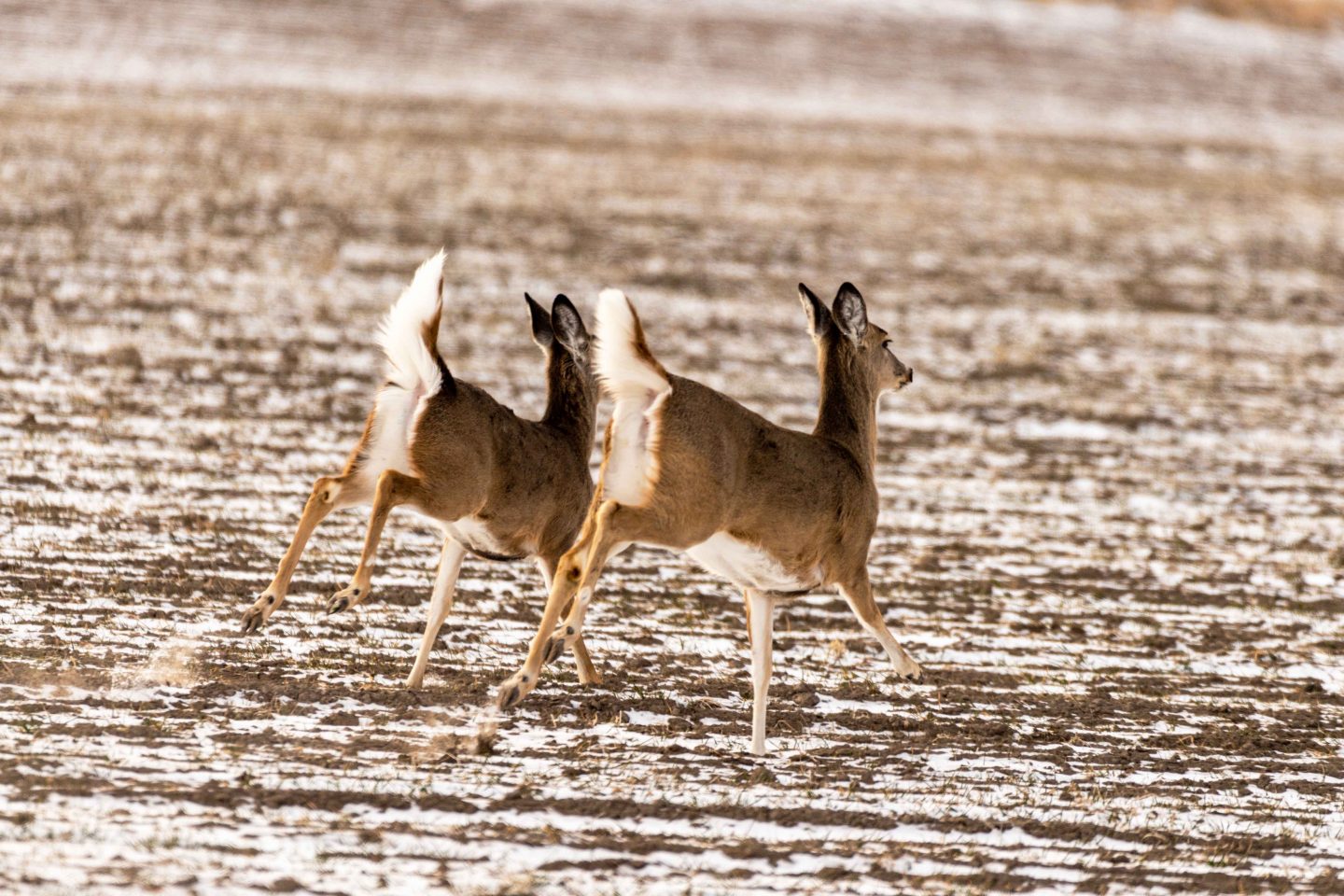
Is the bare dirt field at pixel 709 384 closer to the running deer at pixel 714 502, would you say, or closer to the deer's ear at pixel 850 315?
the running deer at pixel 714 502

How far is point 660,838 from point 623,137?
50.1 feet

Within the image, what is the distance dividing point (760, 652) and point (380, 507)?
4.35ft

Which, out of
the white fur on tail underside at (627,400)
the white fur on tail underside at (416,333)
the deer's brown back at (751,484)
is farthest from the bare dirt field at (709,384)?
the white fur on tail underside at (416,333)

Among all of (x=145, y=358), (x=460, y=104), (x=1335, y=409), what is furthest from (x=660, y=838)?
(x=460, y=104)

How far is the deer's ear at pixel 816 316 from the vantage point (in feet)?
18.9

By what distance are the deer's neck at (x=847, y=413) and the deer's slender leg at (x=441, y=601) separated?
139cm

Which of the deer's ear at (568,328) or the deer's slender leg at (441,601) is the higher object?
the deer's ear at (568,328)

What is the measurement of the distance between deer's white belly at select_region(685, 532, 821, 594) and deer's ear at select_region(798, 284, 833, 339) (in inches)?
39.6

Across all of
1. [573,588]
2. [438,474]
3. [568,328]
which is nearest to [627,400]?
[573,588]

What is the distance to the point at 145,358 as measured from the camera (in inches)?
421

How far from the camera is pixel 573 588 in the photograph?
4.93 m

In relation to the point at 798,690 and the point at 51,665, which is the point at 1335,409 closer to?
the point at 798,690

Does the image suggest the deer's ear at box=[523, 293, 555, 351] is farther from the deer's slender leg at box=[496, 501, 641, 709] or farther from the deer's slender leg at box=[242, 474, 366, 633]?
the deer's slender leg at box=[496, 501, 641, 709]

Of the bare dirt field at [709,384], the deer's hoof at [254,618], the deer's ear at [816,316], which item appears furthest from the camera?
the deer's ear at [816,316]
